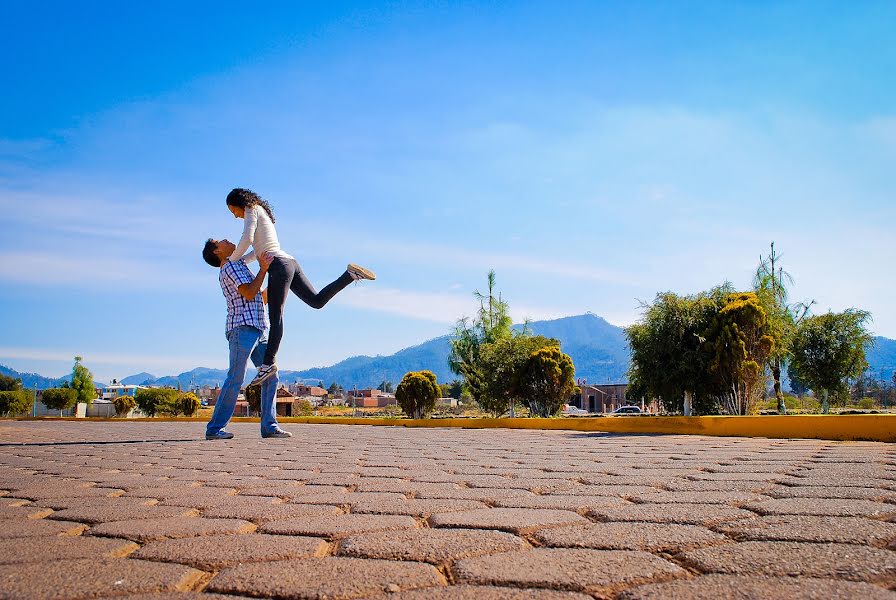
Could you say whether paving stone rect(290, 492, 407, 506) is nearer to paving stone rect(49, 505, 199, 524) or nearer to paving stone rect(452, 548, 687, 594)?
paving stone rect(49, 505, 199, 524)

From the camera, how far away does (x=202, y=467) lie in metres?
4.46

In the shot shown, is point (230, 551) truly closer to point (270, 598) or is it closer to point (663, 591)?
point (270, 598)

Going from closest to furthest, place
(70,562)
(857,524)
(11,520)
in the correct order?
1. (70,562)
2. (857,524)
3. (11,520)

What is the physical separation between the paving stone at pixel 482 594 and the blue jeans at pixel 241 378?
558 cm

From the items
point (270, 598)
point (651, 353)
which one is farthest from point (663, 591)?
point (651, 353)

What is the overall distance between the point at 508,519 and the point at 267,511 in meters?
0.99

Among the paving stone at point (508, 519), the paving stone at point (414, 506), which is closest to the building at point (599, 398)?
the paving stone at point (414, 506)

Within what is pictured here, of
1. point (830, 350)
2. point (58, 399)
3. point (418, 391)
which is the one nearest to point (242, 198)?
point (418, 391)

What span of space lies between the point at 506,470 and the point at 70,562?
2750 millimetres

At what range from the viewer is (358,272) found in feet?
23.0

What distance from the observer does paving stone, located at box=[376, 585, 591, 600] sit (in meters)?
1.47

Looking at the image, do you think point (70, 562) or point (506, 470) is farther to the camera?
point (506, 470)

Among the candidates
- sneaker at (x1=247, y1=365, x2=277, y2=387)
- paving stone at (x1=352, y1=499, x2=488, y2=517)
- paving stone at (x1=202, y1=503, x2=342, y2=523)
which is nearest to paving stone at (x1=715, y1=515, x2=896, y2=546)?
paving stone at (x1=352, y1=499, x2=488, y2=517)

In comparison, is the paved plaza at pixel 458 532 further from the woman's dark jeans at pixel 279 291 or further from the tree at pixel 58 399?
the tree at pixel 58 399
